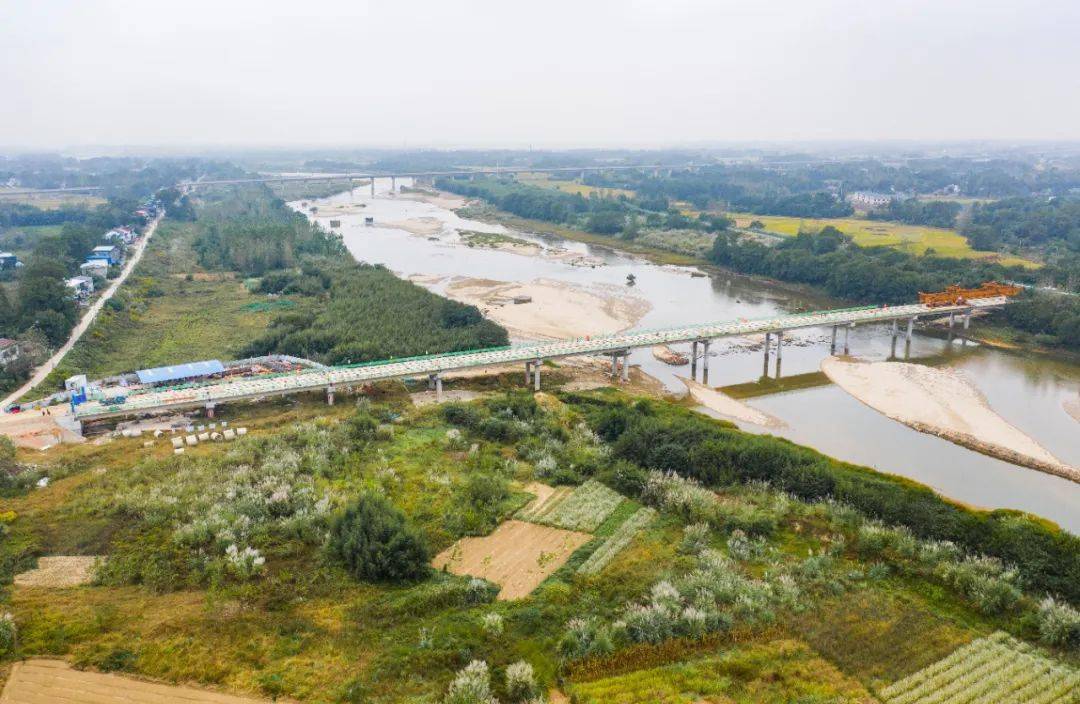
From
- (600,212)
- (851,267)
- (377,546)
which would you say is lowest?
(377,546)

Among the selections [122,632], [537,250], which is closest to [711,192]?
[537,250]

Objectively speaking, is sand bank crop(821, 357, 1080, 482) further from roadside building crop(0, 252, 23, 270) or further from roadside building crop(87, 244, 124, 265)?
roadside building crop(0, 252, 23, 270)

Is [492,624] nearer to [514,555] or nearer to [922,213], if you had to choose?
[514,555]

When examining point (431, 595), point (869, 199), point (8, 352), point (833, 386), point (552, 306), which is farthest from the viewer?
point (869, 199)

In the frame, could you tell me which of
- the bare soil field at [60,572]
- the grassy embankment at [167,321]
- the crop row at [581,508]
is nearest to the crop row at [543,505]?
the crop row at [581,508]

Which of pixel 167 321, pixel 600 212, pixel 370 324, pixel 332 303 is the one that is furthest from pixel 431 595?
pixel 600 212

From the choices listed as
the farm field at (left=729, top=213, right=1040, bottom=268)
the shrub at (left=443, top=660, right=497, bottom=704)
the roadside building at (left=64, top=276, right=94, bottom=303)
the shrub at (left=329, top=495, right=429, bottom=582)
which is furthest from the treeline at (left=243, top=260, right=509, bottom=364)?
the farm field at (left=729, top=213, right=1040, bottom=268)

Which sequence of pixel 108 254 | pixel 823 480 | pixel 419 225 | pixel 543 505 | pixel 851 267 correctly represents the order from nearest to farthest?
pixel 543 505 < pixel 823 480 < pixel 851 267 < pixel 108 254 < pixel 419 225
